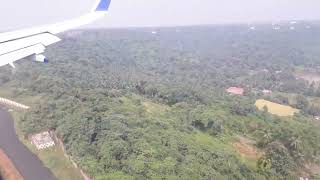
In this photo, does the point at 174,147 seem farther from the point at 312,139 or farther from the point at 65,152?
the point at 312,139

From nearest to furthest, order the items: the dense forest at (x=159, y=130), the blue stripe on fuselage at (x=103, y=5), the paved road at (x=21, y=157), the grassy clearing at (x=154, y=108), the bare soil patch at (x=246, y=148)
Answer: the blue stripe on fuselage at (x=103, y=5) → the paved road at (x=21, y=157) → the dense forest at (x=159, y=130) → the bare soil patch at (x=246, y=148) → the grassy clearing at (x=154, y=108)

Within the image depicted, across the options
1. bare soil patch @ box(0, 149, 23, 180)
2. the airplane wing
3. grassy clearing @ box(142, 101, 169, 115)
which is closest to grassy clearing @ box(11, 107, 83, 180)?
bare soil patch @ box(0, 149, 23, 180)

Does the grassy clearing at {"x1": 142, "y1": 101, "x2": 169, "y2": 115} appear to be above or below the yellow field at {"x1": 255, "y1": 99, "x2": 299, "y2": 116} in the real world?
above

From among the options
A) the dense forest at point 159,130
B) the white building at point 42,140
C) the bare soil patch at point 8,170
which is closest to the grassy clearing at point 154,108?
the dense forest at point 159,130

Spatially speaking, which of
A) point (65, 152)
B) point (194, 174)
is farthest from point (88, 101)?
point (194, 174)

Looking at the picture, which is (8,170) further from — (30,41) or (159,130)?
(30,41)

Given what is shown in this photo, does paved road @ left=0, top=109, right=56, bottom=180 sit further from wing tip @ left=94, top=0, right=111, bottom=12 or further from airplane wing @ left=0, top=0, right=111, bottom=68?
wing tip @ left=94, top=0, right=111, bottom=12

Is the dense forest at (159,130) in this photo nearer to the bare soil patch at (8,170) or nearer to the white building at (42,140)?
the white building at (42,140)
